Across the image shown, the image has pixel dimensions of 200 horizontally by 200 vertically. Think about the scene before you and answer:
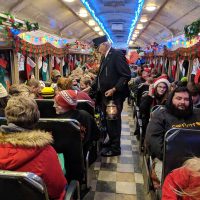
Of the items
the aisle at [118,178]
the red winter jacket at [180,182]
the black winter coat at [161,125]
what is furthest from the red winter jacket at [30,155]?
the aisle at [118,178]

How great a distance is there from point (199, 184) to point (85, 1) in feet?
18.5

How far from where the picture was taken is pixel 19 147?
4.55 feet

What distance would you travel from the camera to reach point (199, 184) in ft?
4.52

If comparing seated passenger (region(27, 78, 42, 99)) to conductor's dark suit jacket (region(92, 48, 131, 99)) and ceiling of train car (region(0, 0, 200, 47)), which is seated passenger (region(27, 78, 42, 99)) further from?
ceiling of train car (region(0, 0, 200, 47))

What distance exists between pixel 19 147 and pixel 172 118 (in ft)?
5.07

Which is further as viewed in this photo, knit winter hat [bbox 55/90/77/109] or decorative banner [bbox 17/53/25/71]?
decorative banner [bbox 17/53/25/71]

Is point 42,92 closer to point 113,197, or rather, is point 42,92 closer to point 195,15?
point 113,197

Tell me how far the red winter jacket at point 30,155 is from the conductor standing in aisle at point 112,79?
2038 millimetres

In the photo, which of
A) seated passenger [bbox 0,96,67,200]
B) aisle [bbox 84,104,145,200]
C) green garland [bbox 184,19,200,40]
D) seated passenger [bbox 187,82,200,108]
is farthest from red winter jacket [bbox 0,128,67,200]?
green garland [bbox 184,19,200,40]

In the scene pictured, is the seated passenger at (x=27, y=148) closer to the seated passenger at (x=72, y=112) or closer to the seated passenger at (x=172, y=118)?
the seated passenger at (x=72, y=112)

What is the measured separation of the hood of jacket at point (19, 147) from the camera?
135 cm

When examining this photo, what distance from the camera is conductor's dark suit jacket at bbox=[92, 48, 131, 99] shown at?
3471 mm

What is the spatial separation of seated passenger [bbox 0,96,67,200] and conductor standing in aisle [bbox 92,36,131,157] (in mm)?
1973

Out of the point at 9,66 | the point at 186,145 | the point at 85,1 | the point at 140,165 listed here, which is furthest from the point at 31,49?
the point at 186,145
